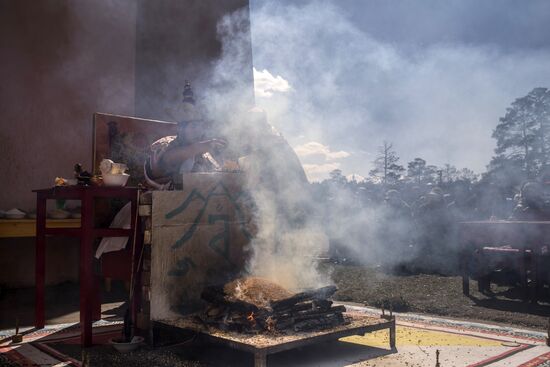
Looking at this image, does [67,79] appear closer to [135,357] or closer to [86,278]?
[86,278]

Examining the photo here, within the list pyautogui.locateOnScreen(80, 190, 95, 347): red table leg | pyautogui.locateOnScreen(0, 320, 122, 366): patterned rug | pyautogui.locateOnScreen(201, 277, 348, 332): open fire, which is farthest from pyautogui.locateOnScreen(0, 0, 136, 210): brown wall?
pyautogui.locateOnScreen(201, 277, 348, 332): open fire

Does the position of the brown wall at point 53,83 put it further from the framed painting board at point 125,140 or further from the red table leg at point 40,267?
the red table leg at point 40,267

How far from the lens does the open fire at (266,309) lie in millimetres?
4652

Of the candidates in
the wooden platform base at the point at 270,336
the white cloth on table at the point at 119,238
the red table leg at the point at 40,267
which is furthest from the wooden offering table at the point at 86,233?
the wooden platform base at the point at 270,336

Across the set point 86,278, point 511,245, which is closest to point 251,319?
point 86,278

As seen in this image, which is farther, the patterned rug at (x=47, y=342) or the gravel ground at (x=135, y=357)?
the patterned rug at (x=47, y=342)

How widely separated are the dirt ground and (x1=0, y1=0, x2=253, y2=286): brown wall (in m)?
5.23

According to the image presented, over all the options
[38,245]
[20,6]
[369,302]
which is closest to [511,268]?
[369,302]

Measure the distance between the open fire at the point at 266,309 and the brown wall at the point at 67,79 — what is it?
564cm

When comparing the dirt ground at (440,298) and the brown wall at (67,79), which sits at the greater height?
the brown wall at (67,79)

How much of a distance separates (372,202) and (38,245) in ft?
35.1

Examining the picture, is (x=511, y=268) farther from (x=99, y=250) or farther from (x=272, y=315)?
(x=99, y=250)

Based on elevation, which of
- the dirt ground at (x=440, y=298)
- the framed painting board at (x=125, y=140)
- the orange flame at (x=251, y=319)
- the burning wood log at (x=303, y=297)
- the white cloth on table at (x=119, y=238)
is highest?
the framed painting board at (x=125, y=140)

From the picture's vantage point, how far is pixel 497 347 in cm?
520
